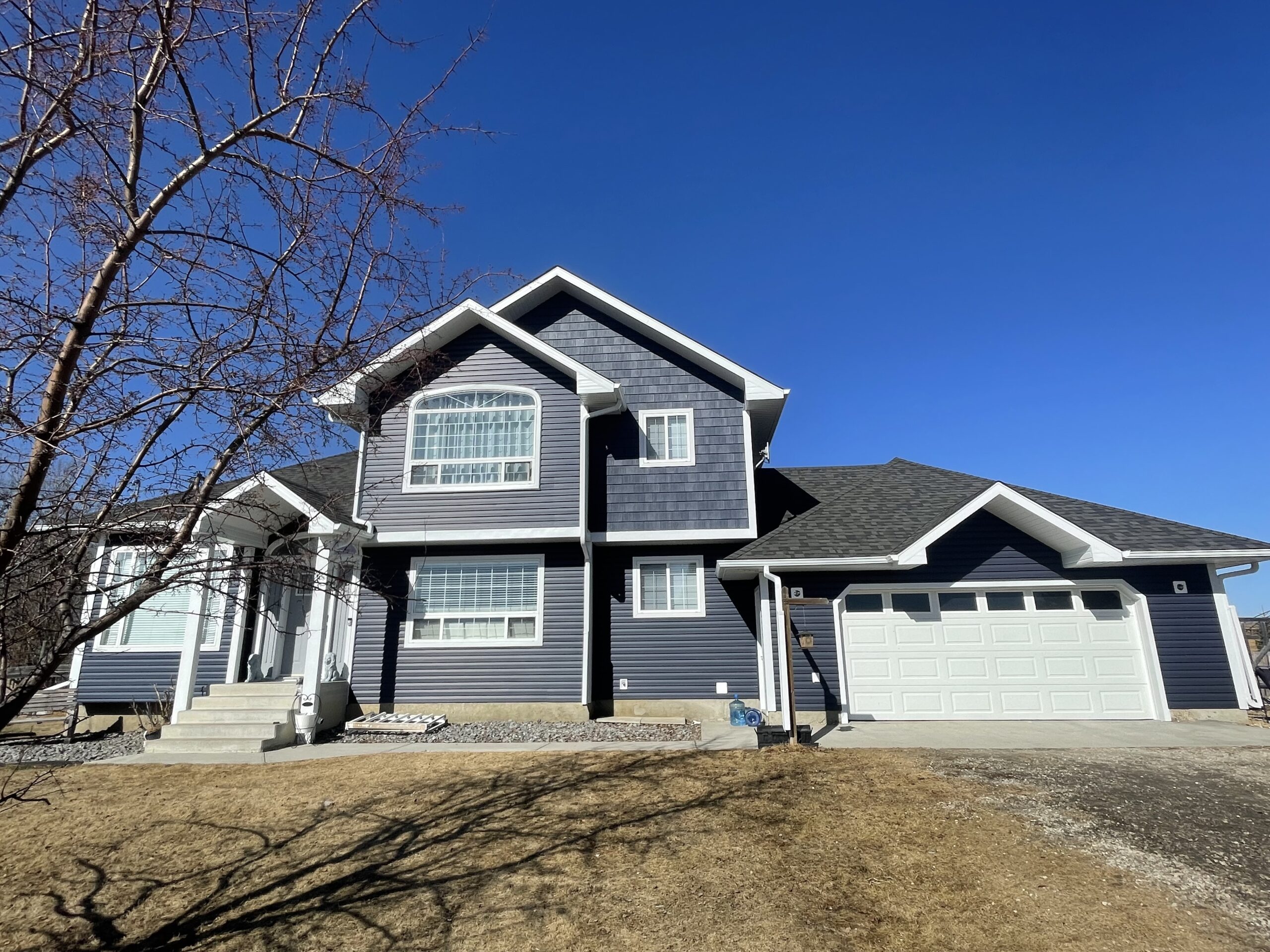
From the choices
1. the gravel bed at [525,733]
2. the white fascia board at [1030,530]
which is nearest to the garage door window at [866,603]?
the white fascia board at [1030,530]

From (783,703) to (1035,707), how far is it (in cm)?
429

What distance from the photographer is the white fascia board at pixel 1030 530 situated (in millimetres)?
10414

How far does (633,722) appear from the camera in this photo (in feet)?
36.4

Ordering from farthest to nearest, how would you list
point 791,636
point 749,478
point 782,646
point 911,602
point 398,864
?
point 749,478 → point 911,602 → point 782,646 → point 791,636 → point 398,864

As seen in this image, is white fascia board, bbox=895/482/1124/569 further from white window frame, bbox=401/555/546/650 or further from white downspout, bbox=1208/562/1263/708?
white window frame, bbox=401/555/546/650

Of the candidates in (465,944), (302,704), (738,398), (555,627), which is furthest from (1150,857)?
(302,704)

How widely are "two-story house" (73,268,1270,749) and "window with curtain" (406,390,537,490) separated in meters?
0.04

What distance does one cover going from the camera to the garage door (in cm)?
1067

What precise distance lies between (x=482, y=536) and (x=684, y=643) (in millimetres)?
4139

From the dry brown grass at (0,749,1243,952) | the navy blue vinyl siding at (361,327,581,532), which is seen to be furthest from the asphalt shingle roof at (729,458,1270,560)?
the dry brown grass at (0,749,1243,952)

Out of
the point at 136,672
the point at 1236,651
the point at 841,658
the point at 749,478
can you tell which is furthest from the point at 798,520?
the point at 136,672

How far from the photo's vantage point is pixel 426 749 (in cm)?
941

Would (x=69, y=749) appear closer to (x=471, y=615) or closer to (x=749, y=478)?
(x=471, y=615)

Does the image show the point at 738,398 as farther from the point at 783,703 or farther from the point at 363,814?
the point at 363,814
